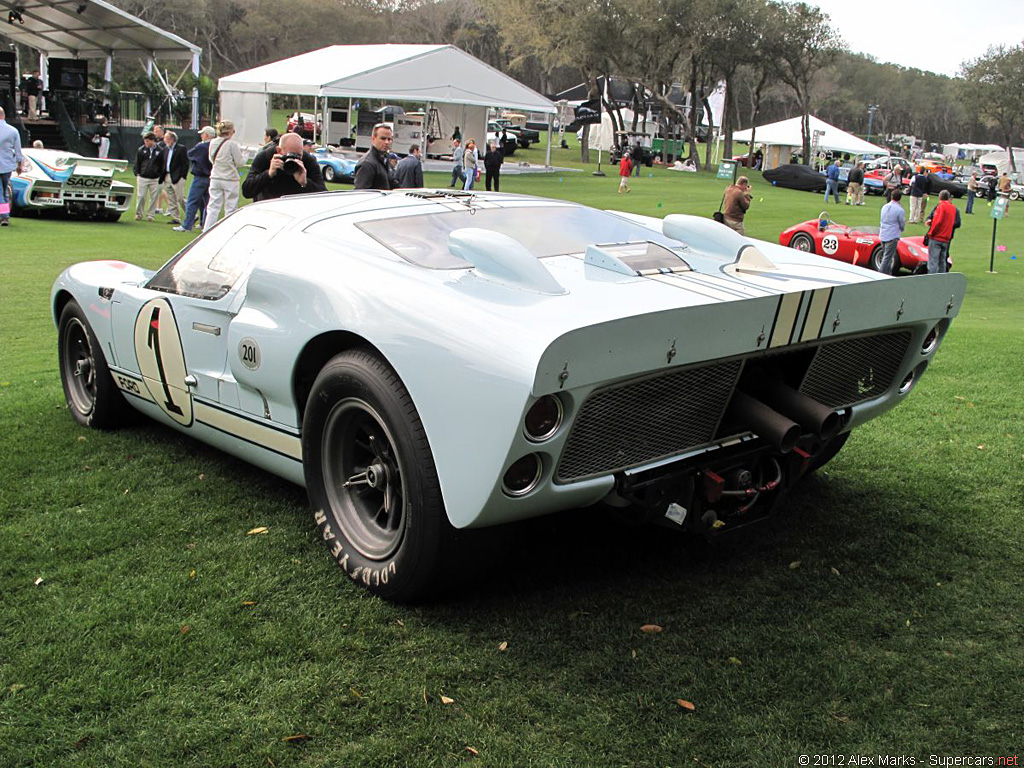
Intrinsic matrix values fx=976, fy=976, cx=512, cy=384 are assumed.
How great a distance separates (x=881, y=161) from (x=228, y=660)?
58.5 meters

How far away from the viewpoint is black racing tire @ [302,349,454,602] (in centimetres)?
317

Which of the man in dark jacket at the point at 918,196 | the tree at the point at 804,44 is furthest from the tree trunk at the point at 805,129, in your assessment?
the man in dark jacket at the point at 918,196

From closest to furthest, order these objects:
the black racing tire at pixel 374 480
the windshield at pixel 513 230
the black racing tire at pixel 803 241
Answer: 1. the black racing tire at pixel 374 480
2. the windshield at pixel 513 230
3. the black racing tire at pixel 803 241

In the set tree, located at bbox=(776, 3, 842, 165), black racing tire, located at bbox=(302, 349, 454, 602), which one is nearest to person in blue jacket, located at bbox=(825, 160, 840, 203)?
tree, located at bbox=(776, 3, 842, 165)

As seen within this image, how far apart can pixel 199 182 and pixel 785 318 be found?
14.1 m

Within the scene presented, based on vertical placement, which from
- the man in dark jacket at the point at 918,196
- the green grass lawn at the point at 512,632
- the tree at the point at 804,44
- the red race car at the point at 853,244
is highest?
the tree at the point at 804,44

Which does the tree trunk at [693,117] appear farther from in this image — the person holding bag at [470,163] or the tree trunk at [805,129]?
the person holding bag at [470,163]

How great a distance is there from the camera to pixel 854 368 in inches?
151

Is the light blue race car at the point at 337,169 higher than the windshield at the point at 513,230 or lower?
higher

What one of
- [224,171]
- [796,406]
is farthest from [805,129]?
[796,406]

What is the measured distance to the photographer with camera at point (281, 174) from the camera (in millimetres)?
7781

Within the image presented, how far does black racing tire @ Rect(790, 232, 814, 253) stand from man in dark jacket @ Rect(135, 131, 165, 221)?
11375 millimetres

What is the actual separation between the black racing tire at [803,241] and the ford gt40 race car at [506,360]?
45.2 ft

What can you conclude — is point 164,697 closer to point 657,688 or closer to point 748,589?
point 657,688
